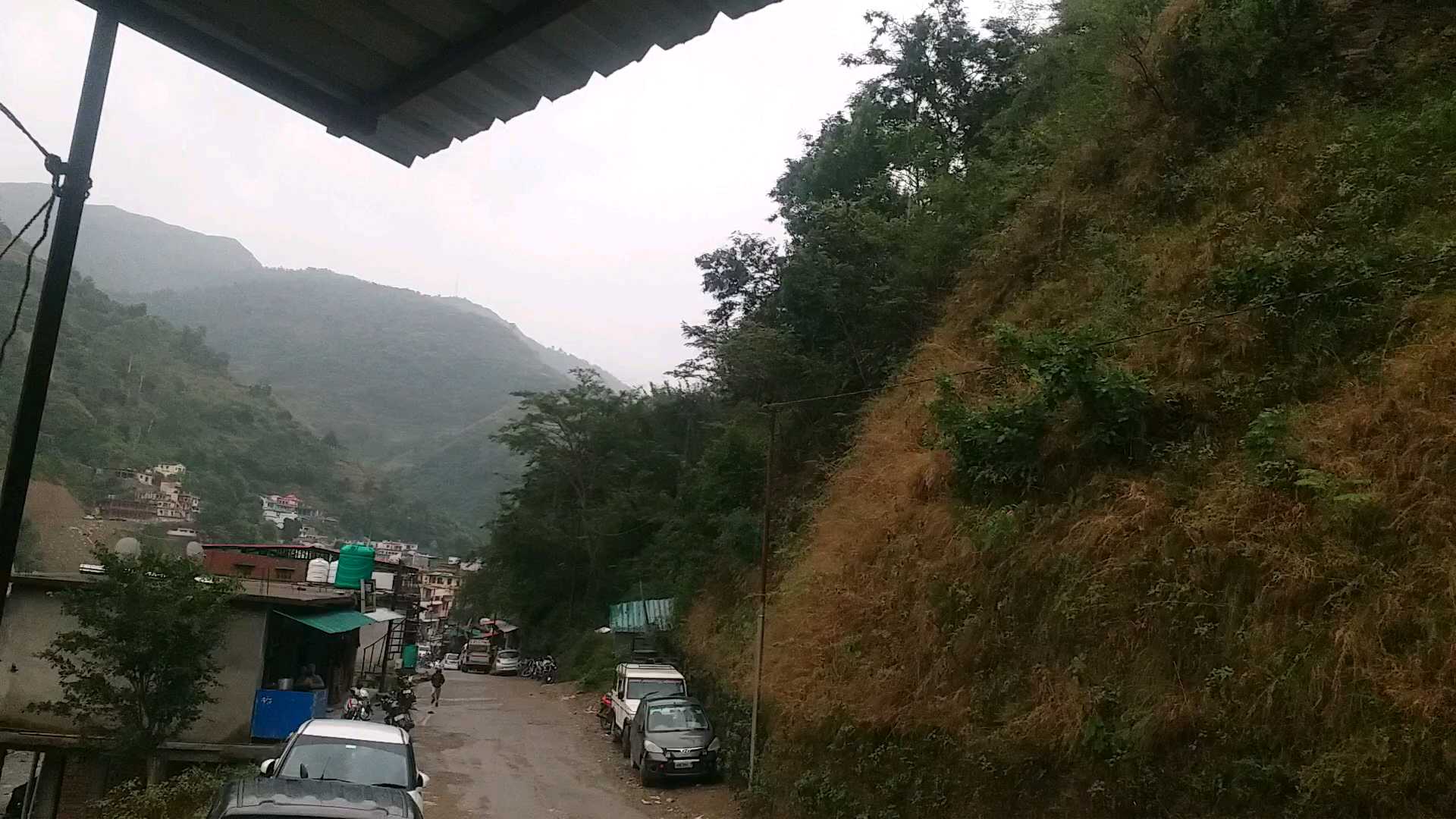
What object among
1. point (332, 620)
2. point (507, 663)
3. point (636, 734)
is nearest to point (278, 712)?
point (332, 620)

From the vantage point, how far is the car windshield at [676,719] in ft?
56.5

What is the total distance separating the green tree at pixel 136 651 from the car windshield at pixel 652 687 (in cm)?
887

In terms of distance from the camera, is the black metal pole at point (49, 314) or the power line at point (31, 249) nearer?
the black metal pole at point (49, 314)

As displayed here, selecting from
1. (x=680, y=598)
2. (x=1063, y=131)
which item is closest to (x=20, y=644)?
(x=680, y=598)

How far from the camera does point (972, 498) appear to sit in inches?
482

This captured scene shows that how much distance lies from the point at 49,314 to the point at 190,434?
9742 centimetres

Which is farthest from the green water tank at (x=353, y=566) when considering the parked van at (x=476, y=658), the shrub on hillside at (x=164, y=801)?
the parked van at (x=476, y=658)

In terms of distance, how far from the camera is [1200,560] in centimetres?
870

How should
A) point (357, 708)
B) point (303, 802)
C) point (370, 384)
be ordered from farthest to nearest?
1. point (370, 384)
2. point (357, 708)
3. point (303, 802)

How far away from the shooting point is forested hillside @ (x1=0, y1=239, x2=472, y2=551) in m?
66.9

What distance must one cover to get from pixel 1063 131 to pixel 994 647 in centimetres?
1268

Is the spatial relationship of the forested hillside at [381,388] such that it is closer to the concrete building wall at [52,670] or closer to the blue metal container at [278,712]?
the concrete building wall at [52,670]

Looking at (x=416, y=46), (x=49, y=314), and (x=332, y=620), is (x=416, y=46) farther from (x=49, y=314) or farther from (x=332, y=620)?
(x=332, y=620)

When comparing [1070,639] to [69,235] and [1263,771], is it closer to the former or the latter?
[1263,771]
